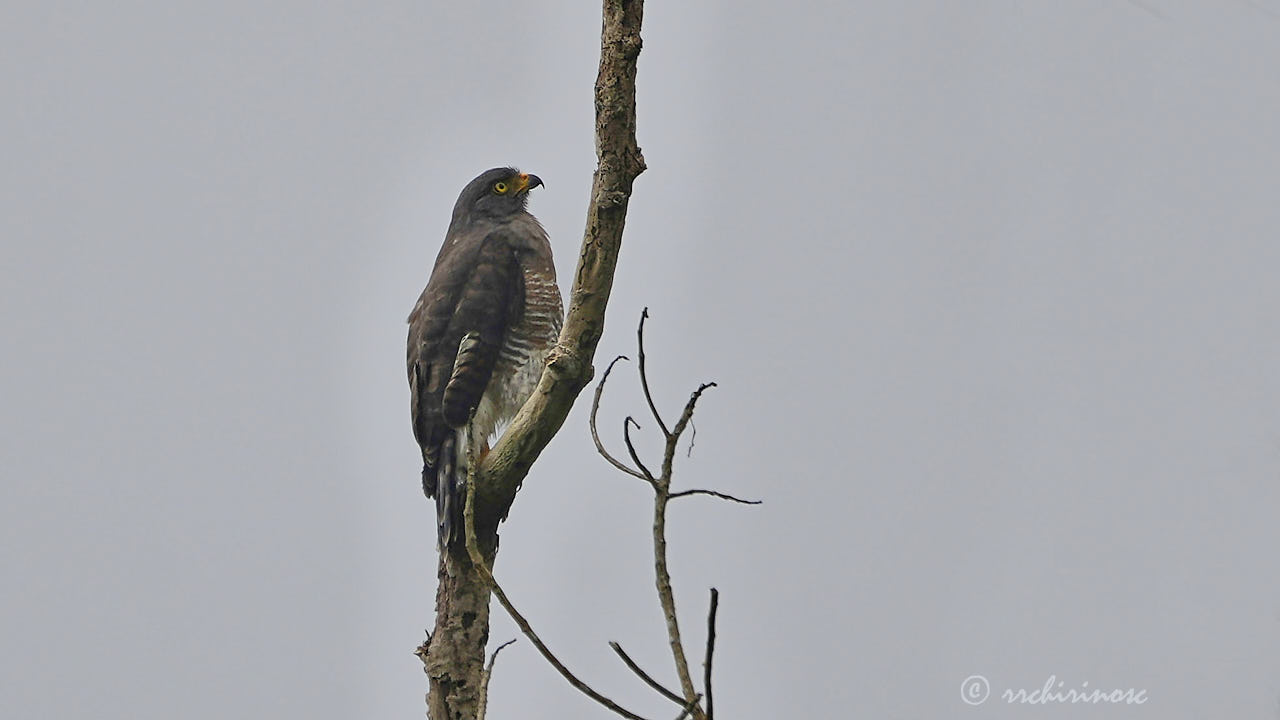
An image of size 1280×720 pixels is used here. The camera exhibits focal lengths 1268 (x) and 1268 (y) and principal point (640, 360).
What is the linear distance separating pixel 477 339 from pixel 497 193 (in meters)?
1.28

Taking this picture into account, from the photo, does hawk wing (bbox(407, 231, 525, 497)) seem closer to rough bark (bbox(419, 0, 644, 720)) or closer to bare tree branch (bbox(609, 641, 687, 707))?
rough bark (bbox(419, 0, 644, 720))

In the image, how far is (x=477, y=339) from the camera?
6.36m

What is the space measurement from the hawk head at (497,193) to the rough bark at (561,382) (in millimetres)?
2614

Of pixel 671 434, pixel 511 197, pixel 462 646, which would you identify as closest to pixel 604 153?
pixel 671 434

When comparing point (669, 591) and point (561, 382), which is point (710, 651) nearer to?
point (669, 591)

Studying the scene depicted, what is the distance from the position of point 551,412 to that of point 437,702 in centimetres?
124

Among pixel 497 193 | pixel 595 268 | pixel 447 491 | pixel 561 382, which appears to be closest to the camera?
pixel 595 268

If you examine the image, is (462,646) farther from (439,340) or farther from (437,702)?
(439,340)

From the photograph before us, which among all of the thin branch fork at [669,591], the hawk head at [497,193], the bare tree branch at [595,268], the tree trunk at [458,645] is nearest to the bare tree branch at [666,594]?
the thin branch fork at [669,591]

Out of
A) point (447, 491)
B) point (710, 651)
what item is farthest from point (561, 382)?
point (710, 651)

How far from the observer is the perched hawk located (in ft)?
20.2

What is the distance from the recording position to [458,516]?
5559 mm

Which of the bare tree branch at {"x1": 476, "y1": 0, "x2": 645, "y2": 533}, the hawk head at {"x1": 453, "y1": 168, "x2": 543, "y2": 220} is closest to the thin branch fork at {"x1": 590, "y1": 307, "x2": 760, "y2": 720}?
the bare tree branch at {"x1": 476, "y1": 0, "x2": 645, "y2": 533}

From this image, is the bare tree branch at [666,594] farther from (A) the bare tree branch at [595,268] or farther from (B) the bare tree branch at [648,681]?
(A) the bare tree branch at [595,268]
